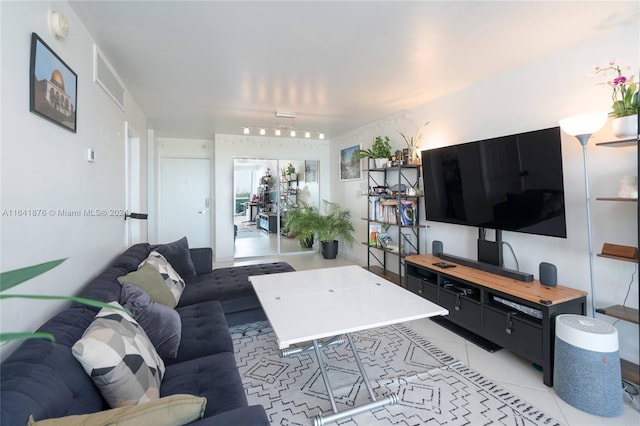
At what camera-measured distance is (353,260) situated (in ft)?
18.9

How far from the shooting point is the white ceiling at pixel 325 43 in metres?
1.95

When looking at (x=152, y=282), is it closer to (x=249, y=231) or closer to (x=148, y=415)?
(x=148, y=415)

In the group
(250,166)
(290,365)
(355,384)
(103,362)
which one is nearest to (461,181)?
(355,384)

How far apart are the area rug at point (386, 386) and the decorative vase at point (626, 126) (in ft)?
5.77

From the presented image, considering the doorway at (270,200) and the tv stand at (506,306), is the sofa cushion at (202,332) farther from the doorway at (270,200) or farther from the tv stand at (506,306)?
the doorway at (270,200)

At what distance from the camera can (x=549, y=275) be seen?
7.59 ft

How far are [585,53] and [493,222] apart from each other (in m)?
1.44

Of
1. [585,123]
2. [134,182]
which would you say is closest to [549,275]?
[585,123]

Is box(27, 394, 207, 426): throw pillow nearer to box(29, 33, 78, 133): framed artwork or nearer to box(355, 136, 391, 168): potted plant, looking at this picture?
box(29, 33, 78, 133): framed artwork

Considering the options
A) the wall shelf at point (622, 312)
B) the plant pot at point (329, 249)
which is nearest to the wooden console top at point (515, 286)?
the wall shelf at point (622, 312)

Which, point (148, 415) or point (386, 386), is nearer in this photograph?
point (148, 415)

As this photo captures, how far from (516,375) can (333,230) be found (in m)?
3.93

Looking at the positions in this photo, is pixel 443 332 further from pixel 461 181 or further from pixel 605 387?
pixel 461 181

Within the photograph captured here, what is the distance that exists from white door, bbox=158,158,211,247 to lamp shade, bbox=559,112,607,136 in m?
5.97
